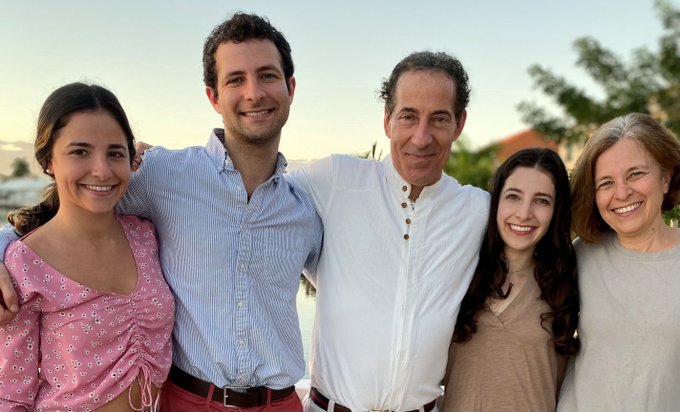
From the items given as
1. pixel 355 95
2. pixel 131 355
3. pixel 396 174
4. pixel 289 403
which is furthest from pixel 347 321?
pixel 355 95

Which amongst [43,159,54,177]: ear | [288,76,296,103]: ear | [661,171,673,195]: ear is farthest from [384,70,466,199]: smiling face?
[43,159,54,177]: ear

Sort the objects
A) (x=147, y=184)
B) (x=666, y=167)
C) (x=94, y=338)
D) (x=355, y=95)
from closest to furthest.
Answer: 1. (x=94, y=338)
2. (x=147, y=184)
3. (x=666, y=167)
4. (x=355, y=95)

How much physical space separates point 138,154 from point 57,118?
0.38 metres

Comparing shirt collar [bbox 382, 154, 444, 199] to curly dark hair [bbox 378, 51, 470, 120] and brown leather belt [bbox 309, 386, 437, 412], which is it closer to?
curly dark hair [bbox 378, 51, 470, 120]

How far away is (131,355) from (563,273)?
1.61 meters

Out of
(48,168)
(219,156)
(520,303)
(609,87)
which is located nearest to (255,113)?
(219,156)

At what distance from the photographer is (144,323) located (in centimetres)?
227

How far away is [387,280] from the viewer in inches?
103

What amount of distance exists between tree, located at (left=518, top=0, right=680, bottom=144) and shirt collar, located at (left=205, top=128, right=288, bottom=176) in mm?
12411

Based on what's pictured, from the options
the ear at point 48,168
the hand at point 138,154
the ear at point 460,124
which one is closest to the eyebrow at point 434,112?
the ear at point 460,124

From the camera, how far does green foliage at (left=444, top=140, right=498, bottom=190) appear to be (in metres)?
16.3

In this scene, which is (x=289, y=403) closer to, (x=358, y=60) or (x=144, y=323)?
(x=144, y=323)

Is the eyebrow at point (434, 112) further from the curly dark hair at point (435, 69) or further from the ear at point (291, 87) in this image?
the ear at point (291, 87)

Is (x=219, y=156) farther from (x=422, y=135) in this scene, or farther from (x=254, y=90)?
(x=422, y=135)
